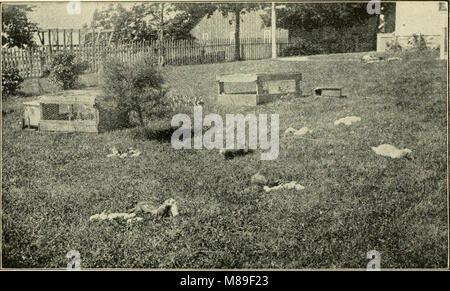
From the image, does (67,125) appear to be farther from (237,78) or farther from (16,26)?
(237,78)

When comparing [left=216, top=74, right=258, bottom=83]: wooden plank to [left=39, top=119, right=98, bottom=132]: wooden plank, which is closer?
[left=39, top=119, right=98, bottom=132]: wooden plank

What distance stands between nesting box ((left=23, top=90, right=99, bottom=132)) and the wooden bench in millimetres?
1635

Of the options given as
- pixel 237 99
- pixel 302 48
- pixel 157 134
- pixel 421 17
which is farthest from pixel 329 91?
pixel 157 134

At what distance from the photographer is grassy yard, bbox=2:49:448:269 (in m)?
4.46

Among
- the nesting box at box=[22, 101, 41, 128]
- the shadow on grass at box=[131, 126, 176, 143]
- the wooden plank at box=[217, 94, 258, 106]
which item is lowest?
the shadow on grass at box=[131, 126, 176, 143]

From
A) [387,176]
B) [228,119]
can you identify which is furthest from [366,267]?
[228,119]

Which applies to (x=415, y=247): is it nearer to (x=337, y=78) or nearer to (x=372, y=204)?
(x=372, y=204)

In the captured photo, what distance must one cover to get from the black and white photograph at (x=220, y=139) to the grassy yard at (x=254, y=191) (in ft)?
0.05

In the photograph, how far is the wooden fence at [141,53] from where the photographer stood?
540 centimetres

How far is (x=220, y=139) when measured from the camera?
206 inches

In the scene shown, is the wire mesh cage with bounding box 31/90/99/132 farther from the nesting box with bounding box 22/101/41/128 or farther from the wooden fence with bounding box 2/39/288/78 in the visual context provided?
the wooden fence with bounding box 2/39/288/78

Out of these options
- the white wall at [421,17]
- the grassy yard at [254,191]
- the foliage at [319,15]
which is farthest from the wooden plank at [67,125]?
the white wall at [421,17]

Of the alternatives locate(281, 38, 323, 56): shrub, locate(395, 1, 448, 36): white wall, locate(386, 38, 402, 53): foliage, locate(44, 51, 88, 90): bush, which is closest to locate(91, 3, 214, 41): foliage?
locate(44, 51, 88, 90): bush
